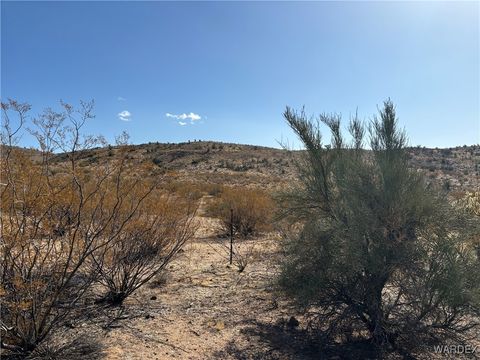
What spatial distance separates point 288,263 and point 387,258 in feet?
4.90

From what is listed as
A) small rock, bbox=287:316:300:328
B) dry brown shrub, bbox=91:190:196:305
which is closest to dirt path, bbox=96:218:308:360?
small rock, bbox=287:316:300:328

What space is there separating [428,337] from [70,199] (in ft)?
15.7

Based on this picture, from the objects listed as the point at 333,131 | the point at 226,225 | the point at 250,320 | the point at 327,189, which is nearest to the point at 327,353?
the point at 250,320

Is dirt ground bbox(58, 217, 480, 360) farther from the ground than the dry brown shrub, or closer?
closer

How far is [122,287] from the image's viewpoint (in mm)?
6617

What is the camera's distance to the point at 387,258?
5.00 meters

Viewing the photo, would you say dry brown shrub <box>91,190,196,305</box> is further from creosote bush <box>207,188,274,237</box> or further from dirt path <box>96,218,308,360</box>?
creosote bush <box>207,188,274,237</box>

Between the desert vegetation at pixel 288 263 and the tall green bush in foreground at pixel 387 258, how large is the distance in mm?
18

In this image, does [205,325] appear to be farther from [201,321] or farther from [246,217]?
[246,217]

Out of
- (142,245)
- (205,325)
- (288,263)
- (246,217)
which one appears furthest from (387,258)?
(246,217)

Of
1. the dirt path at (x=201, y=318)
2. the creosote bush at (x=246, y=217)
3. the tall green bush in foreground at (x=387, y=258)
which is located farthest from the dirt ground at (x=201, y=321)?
the creosote bush at (x=246, y=217)

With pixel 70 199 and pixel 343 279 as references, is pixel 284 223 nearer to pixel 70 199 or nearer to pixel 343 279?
pixel 343 279

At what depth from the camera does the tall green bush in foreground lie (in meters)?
4.87

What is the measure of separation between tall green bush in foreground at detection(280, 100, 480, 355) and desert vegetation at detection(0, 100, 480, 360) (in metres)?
0.02
